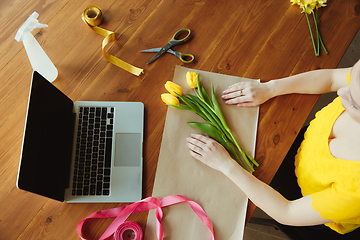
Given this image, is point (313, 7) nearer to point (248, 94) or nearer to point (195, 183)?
point (248, 94)

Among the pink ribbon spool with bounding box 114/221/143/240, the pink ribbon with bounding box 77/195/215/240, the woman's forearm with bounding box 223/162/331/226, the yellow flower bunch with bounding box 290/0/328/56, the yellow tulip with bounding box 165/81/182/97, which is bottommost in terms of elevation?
the pink ribbon spool with bounding box 114/221/143/240

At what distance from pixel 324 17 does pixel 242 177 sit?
2.48ft

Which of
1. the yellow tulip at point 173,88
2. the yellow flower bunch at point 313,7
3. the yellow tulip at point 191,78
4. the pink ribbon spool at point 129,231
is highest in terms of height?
the yellow flower bunch at point 313,7

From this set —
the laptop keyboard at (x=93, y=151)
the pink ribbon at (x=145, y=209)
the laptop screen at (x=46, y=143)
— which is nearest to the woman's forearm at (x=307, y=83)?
the pink ribbon at (x=145, y=209)

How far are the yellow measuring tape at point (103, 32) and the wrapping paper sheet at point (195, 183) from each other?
0.57 feet

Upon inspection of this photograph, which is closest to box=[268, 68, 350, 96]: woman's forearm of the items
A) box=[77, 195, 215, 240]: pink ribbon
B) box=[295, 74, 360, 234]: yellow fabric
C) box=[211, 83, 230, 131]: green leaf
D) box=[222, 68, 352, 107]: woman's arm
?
box=[222, 68, 352, 107]: woman's arm

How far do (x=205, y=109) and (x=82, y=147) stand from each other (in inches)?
17.6

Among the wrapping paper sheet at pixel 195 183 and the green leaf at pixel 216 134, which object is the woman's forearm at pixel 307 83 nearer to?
the wrapping paper sheet at pixel 195 183

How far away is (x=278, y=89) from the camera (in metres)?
0.86

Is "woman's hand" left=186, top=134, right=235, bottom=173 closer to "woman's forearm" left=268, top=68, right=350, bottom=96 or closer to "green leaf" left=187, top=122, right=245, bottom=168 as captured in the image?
"green leaf" left=187, top=122, right=245, bottom=168

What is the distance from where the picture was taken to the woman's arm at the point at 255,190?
2.33 feet

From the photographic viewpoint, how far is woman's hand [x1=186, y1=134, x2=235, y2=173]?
780 millimetres

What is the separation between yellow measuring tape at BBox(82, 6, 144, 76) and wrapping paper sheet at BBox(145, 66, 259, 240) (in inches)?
6.8

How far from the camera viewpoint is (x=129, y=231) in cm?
74
